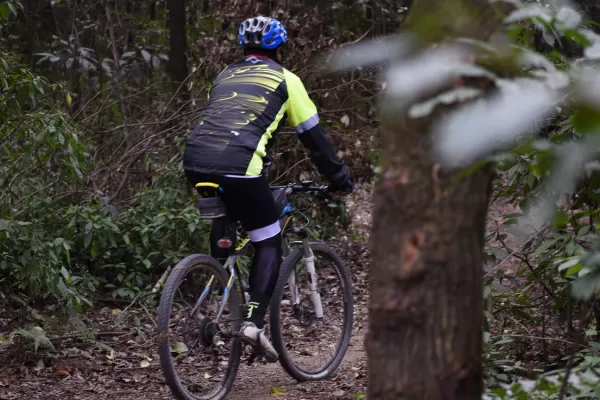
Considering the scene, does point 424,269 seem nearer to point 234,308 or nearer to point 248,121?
point 248,121

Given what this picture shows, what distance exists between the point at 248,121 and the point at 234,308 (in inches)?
42.6

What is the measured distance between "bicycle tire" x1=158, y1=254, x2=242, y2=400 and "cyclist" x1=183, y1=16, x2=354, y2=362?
5.4 inches

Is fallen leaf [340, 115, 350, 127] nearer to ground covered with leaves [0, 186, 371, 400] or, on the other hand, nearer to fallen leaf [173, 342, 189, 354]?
ground covered with leaves [0, 186, 371, 400]

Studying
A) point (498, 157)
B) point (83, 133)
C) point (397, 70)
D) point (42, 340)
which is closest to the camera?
point (397, 70)

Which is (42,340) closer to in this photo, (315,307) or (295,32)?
(315,307)

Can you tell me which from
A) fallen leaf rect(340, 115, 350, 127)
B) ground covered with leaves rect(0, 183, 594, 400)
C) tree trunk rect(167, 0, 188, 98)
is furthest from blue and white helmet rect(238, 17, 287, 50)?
tree trunk rect(167, 0, 188, 98)

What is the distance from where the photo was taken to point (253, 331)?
501cm

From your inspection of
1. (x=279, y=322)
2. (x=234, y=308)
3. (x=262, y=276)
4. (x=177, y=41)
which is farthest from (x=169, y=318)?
(x=177, y=41)

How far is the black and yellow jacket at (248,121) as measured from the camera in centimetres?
481

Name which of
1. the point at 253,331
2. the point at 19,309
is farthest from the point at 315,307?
the point at 19,309

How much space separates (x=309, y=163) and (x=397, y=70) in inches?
280

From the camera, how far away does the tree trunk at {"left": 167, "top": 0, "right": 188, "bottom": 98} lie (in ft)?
35.2

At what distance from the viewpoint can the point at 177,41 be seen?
10.8m

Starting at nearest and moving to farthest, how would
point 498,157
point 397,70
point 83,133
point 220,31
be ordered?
point 397,70 < point 498,157 < point 83,133 < point 220,31
